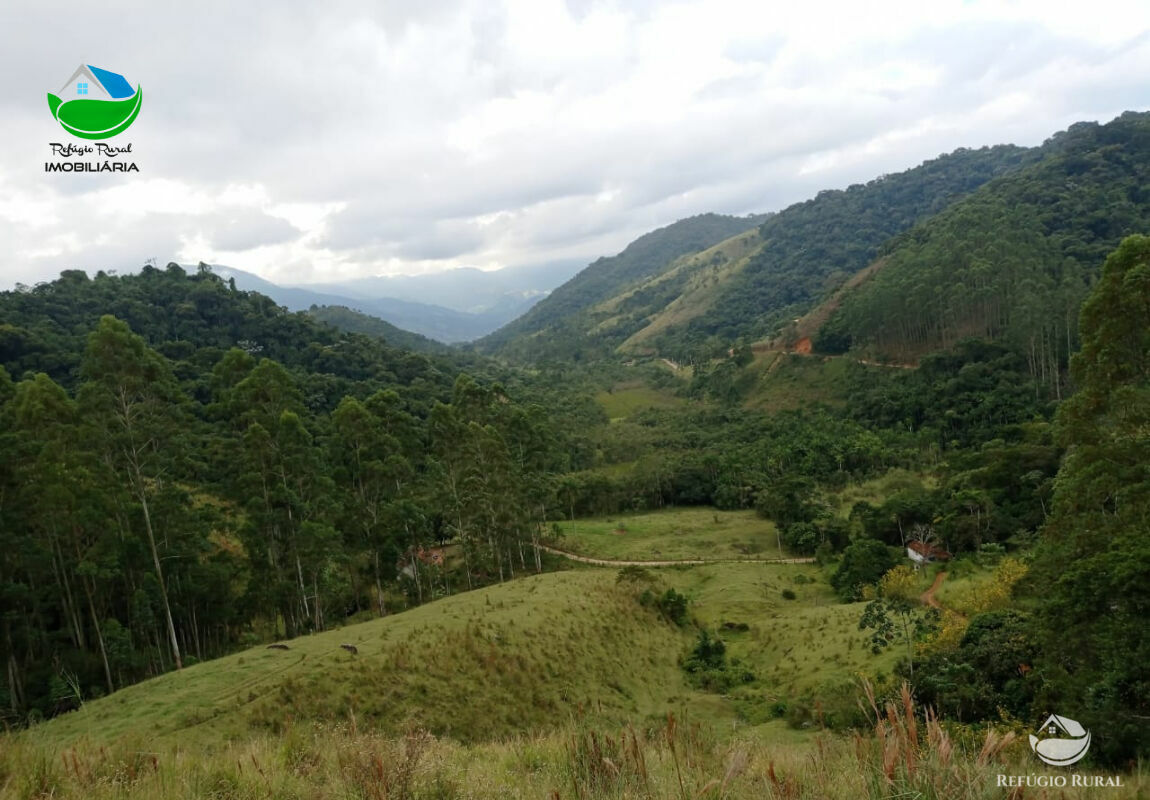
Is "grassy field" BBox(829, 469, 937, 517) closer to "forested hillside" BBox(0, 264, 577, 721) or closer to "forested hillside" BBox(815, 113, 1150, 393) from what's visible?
"forested hillside" BBox(815, 113, 1150, 393)

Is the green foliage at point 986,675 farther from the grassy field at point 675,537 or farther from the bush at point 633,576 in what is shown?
the grassy field at point 675,537

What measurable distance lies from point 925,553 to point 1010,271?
4850cm

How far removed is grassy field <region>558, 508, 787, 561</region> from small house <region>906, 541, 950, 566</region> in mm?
9184

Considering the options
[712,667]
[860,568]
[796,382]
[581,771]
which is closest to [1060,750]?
[581,771]

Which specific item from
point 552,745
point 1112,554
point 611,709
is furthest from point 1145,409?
point 611,709

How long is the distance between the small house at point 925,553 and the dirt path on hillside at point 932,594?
194cm

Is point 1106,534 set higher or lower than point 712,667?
higher

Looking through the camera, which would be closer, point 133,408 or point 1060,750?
point 1060,750

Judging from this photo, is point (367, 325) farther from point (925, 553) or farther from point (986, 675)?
point (986, 675)

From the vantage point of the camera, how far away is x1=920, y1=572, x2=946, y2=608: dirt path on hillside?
2374cm

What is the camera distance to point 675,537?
42531mm

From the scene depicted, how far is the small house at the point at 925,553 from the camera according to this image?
31.2 m

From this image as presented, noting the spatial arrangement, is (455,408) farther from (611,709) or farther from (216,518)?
(611,709)

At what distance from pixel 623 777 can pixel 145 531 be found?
64.5 ft
